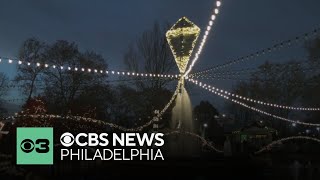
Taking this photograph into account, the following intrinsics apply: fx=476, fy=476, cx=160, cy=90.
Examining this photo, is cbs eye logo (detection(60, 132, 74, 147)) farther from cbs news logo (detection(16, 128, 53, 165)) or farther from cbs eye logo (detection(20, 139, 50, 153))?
cbs eye logo (detection(20, 139, 50, 153))

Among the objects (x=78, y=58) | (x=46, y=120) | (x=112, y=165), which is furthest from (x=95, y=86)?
(x=112, y=165)

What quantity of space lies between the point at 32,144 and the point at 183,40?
954cm

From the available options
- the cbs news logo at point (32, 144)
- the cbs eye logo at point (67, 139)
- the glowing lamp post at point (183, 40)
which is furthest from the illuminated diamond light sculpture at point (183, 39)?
the cbs news logo at point (32, 144)

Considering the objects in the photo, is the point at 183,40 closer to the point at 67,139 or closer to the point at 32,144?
the point at 67,139

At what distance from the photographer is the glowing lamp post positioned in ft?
64.4

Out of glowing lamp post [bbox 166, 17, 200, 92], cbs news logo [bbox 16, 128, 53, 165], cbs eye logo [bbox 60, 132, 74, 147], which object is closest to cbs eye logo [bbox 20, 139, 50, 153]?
cbs news logo [bbox 16, 128, 53, 165]

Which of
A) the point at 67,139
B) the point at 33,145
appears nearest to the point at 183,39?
the point at 67,139

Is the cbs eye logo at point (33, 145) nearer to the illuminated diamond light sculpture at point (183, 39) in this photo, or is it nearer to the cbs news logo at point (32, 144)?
the cbs news logo at point (32, 144)

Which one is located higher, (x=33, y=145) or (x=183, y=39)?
(x=183, y=39)

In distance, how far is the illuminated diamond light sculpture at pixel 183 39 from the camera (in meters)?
19.6

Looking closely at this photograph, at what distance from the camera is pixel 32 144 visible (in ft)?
39.5

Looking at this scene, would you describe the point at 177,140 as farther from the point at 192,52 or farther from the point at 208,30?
the point at 208,30

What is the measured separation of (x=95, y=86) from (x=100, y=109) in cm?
359

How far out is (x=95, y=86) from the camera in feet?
128
